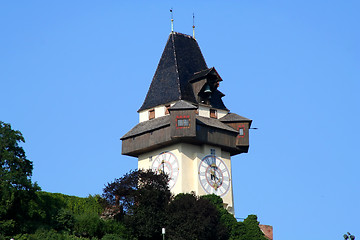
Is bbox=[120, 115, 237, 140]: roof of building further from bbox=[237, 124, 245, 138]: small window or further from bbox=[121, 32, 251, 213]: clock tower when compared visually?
bbox=[237, 124, 245, 138]: small window

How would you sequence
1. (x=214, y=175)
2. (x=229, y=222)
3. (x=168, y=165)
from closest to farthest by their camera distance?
1. (x=229, y=222)
2. (x=168, y=165)
3. (x=214, y=175)

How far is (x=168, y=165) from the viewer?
6950 centimetres

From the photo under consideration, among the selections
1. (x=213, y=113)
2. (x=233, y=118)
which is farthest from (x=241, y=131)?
(x=213, y=113)

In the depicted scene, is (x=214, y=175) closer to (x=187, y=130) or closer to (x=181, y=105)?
(x=187, y=130)

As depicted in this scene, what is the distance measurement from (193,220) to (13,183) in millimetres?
13696

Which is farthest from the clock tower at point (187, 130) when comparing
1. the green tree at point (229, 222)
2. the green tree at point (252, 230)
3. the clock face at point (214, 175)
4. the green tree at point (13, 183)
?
the green tree at point (13, 183)

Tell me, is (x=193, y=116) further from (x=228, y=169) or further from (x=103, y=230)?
(x=103, y=230)

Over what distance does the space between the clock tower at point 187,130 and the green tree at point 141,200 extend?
3.70 metres

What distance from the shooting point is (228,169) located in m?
71.3

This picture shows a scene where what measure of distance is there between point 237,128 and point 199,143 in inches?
172

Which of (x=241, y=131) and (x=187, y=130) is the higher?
(x=241, y=131)

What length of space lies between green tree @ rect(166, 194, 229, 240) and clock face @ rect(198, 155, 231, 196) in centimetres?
435

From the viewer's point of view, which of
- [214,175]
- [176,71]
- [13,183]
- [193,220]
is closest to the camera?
[13,183]

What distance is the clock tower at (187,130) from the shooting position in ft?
225
